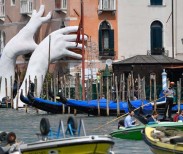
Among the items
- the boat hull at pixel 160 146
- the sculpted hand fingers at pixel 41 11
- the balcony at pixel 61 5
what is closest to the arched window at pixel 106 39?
the balcony at pixel 61 5

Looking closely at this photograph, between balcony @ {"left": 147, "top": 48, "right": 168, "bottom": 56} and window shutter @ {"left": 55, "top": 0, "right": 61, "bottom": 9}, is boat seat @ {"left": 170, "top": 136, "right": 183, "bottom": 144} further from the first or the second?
window shutter @ {"left": 55, "top": 0, "right": 61, "bottom": 9}

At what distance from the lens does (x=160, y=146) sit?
26.0m

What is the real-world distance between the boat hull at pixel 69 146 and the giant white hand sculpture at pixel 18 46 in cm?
3574

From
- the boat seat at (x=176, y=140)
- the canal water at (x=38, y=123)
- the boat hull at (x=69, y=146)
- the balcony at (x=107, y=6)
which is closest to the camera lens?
the boat hull at (x=69, y=146)

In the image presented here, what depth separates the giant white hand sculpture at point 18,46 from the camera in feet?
198

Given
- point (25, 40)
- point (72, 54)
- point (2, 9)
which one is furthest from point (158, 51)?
point (2, 9)

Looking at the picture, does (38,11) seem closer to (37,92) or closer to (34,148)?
(37,92)

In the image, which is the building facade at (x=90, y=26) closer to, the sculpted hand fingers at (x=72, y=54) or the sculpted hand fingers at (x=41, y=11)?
the sculpted hand fingers at (x=41, y=11)

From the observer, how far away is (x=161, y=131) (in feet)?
89.5

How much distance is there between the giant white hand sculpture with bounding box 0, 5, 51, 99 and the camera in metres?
60.4

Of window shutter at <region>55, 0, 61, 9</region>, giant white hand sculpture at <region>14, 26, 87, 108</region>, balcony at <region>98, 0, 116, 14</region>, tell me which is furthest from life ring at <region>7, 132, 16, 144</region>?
window shutter at <region>55, 0, 61, 9</region>

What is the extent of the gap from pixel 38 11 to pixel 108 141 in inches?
1476

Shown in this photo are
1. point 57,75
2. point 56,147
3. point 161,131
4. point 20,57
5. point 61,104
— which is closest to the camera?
point 56,147

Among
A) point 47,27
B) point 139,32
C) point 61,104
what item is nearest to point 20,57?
point 47,27
